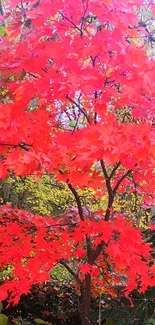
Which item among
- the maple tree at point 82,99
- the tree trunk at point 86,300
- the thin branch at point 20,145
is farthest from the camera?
the tree trunk at point 86,300

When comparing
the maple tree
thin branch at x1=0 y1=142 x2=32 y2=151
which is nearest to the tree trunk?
the maple tree

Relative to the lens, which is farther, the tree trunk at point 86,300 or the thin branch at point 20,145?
the tree trunk at point 86,300

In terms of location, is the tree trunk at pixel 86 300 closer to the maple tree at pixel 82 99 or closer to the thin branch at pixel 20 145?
the maple tree at pixel 82 99

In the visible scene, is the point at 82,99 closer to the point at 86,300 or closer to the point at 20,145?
the point at 20,145

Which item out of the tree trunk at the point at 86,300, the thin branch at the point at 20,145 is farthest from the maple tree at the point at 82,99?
the tree trunk at the point at 86,300

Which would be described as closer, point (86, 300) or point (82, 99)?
point (82, 99)

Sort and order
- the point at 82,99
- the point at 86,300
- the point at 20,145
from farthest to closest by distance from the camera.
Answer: the point at 86,300
the point at 82,99
the point at 20,145

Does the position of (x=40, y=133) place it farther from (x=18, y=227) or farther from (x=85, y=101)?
(x=18, y=227)

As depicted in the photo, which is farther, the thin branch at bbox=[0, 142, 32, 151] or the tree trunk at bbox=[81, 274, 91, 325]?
the tree trunk at bbox=[81, 274, 91, 325]

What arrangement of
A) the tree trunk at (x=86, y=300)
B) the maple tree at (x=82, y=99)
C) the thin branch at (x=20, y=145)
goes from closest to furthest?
the maple tree at (x=82, y=99)
the thin branch at (x=20, y=145)
the tree trunk at (x=86, y=300)

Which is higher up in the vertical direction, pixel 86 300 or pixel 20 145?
pixel 20 145

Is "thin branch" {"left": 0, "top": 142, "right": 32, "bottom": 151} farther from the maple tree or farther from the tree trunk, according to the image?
the tree trunk

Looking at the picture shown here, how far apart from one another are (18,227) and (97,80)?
5.44 feet

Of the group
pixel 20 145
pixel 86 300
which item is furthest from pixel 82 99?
pixel 86 300
